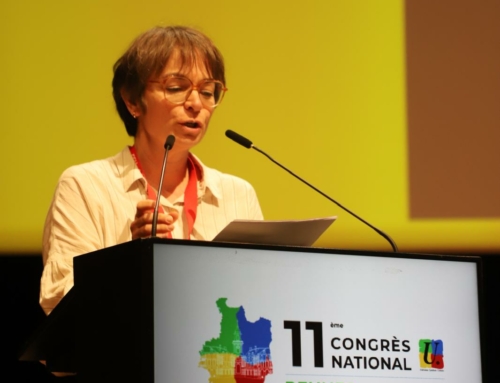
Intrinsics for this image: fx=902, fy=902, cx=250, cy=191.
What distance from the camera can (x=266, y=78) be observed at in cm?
296

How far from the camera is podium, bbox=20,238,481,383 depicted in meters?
1.51

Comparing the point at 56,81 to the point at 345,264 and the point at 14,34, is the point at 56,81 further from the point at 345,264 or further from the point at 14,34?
the point at 345,264

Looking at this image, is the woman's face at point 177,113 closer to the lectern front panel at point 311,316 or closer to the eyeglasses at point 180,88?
the eyeglasses at point 180,88

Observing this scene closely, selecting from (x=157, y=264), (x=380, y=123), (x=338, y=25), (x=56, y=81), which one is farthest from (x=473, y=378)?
(x=56, y=81)

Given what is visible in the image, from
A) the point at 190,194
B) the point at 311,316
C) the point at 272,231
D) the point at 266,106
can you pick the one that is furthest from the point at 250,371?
the point at 266,106

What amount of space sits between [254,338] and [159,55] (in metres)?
1.11

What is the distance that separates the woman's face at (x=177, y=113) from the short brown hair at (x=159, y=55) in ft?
0.06

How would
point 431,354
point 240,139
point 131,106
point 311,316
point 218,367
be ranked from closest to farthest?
point 218,367
point 311,316
point 431,354
point 240,139
point 131,106

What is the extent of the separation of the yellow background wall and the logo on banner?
115 centimetres

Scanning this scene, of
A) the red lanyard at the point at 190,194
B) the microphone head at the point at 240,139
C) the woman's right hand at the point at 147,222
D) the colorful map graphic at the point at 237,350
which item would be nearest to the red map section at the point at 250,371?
the colorful map graphic at the point at 237,350

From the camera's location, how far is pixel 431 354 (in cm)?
174

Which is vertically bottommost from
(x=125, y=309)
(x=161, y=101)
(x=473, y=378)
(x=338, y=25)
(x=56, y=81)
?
(x=473, y=378)

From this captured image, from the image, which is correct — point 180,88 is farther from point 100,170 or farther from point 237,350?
point 237,350

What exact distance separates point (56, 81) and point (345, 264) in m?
1.54
